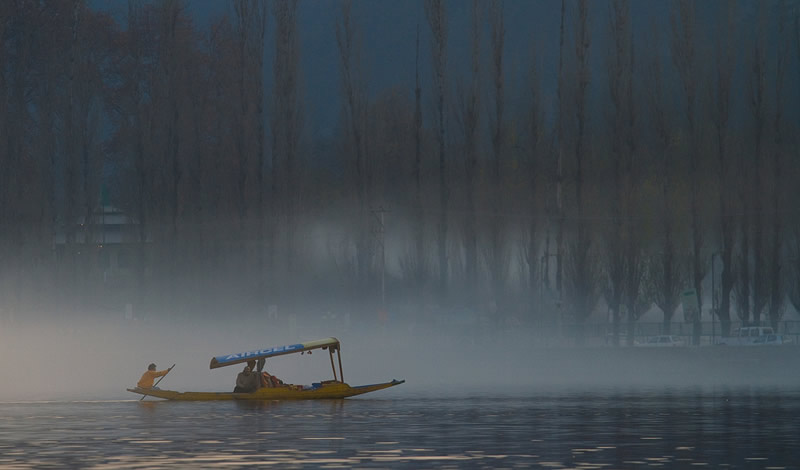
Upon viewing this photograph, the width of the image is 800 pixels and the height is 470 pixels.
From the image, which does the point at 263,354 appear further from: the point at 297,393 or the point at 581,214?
the point at 581,214

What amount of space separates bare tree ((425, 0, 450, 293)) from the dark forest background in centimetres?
18

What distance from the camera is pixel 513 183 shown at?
103125mm

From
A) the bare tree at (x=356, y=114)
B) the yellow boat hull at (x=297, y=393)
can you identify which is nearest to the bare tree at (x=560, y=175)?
the bare tree at (x=356, y=114)

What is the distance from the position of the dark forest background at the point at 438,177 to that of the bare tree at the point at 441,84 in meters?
0.18

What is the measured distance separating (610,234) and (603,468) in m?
63.0

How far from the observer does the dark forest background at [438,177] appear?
9388 cm

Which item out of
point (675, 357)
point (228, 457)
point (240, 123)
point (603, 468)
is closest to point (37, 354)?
point (240, 123)

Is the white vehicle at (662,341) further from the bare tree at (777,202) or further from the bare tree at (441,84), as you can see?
the bare tree at (441,84)

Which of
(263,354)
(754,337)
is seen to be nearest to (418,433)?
(263,354)

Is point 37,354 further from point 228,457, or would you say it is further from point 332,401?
point 228,457

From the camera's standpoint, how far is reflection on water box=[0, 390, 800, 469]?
1325 inches

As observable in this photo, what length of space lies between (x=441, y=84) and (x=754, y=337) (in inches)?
1101

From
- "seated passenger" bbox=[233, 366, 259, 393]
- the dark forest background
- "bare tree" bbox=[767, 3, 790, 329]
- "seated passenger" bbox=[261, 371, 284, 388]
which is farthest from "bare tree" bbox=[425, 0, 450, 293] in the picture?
"seated passenger" bbox=[233, 366, 259, 393]

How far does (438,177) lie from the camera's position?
340 feet
